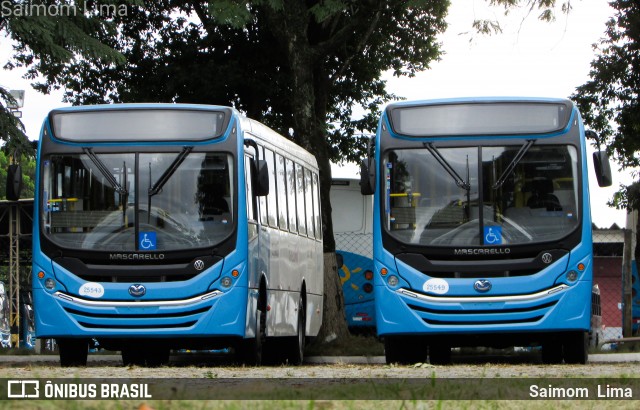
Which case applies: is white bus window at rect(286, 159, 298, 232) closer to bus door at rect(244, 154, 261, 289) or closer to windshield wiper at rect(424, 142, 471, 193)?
bus door at rect(244, 154, 261, 289)

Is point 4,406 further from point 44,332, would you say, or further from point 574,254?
point 574,254

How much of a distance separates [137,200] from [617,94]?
64.1ft

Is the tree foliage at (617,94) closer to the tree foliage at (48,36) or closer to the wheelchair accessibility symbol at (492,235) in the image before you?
the tree foliage at (48,36)

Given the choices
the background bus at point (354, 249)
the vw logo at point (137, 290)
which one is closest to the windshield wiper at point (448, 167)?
the vw logo at point (137, 290)

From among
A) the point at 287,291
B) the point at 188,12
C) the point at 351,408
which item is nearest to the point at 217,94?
the point at 188,12

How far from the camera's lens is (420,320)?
15945mm

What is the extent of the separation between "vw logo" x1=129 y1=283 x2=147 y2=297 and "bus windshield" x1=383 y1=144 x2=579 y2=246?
286cm

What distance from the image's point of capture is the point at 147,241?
16.1 m

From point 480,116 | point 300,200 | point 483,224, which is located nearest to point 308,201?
point 300,200

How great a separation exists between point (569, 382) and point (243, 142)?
7.30m

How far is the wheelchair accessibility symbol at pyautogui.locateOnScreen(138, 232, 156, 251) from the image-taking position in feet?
52.7

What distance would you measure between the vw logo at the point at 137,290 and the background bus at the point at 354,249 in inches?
520

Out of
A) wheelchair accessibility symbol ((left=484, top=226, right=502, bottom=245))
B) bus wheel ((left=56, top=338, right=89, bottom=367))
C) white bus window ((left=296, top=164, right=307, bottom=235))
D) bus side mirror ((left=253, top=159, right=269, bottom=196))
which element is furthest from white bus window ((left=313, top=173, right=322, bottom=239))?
wheelchair accessibility symbol ((left=484, top=226, right=502, bottom=245))

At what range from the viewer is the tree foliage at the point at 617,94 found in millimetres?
32656
